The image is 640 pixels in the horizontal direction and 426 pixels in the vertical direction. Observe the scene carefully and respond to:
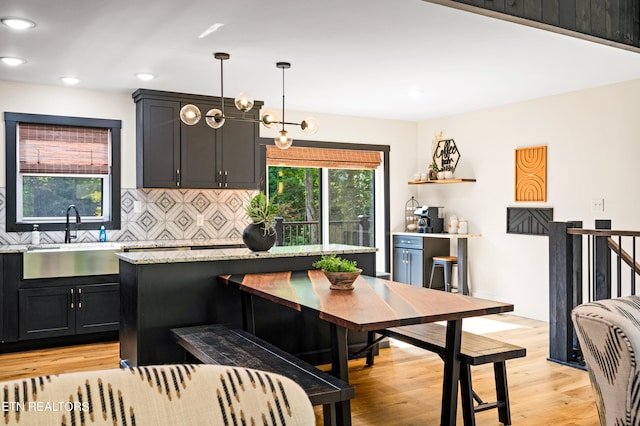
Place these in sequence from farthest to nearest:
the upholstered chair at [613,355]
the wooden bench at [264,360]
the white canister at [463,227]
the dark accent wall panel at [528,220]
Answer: the white canister at [463,227]
the dark accent wall panel at [528,220]
the wooden bench at [264,360]
the upholstered chair at [613,355]

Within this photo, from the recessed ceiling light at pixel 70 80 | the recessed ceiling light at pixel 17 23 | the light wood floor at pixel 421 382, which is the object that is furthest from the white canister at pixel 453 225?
the recessed ceiling light at pixel 17 23

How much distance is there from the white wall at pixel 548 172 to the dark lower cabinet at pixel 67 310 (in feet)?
13.5

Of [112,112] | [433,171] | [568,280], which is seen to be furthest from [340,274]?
[433,171]

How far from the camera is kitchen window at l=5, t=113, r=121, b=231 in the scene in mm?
5320

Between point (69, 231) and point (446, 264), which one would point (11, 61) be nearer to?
point (69, 231)

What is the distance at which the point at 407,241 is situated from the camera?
720 cm

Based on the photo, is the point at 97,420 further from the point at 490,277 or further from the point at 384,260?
the point at 384,260

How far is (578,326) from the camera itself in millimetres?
1297

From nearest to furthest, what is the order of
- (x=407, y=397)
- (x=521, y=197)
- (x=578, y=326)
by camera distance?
(x=578, y=326), (x=407, y=397), (x=521, y=197)

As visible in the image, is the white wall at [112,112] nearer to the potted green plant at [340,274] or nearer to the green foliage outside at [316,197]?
the green foliage outside at [316,197]

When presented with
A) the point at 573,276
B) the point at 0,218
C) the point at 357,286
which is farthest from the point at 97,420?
the point at 0,218

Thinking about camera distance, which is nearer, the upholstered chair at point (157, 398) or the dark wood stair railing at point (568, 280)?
the upholstered chair at point (157, 398)

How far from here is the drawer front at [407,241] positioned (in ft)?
23.1

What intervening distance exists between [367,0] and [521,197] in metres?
3.77
